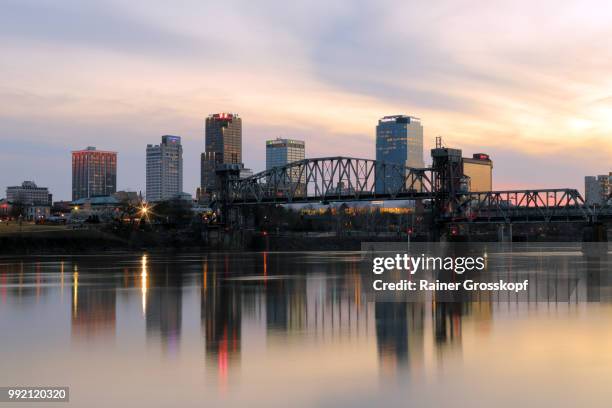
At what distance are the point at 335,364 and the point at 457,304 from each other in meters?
16.7

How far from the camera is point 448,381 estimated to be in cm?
1989

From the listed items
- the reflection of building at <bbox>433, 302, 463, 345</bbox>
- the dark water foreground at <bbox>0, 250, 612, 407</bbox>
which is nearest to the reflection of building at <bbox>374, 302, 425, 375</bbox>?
the dark water foreground at <bbox>0, 250, 612, 407</bbox>

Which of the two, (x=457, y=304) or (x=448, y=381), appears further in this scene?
(x=457, y=304)

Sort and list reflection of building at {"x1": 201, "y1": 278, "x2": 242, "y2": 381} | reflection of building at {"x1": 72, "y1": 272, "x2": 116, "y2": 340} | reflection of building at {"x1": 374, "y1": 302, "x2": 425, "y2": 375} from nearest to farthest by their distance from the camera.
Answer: reflection of building at {"x1": 374, "y1": 302, "x2": 425, "y2": 375}
reflection of building at {"x1": 201, "y1": 278, "x2": 242, "y2": 381}
reflection of building at {"x1": 72, "y1": 272, "x2": 116, "y2": 340}

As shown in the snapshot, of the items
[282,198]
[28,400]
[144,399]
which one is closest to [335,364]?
[144,399]

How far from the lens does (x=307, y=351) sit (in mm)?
24531

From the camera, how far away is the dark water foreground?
1861 cm

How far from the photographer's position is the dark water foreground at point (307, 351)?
61.1 feet

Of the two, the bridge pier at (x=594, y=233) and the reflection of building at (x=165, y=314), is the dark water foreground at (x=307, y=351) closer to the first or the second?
the reflection of building at (x=165, y=314)

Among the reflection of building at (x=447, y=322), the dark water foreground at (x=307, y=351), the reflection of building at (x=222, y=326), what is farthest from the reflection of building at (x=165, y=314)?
the reflection of building at (x=447, y=322)

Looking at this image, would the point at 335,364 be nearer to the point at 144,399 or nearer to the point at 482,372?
the point at 482,372

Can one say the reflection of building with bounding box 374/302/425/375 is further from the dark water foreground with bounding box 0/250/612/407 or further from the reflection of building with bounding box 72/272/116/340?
the reflection of building with bounding box 72/272/116/340

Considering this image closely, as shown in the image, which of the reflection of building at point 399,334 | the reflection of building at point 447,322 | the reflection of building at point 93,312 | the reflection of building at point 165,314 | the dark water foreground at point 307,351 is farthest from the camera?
the reflection of building at point 93,312

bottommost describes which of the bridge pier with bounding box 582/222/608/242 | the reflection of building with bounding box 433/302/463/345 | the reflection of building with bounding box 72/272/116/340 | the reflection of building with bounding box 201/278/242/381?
the reflection of building with bounding box 72/272/116/340
